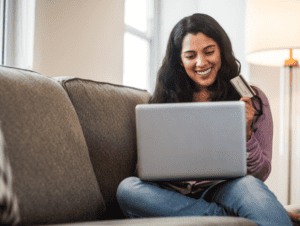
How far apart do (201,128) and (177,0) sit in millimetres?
1998

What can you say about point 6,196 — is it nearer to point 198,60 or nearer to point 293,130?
point 198,60

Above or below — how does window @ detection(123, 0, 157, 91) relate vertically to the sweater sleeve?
above

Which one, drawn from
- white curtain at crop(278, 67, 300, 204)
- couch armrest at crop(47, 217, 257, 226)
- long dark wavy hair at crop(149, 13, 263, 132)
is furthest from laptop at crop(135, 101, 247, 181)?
white curtain at crop(278, 67, 300, 204)

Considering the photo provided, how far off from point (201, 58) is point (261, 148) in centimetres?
42

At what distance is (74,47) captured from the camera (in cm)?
152

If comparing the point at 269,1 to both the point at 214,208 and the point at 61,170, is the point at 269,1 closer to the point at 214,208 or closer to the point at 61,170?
the point at 214,208

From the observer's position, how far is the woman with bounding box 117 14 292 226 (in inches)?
29.2

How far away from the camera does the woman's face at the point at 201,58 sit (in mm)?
1217

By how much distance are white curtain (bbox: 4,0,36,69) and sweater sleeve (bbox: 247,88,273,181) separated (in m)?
1.01

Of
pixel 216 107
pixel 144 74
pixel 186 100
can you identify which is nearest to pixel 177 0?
pixel 144 74

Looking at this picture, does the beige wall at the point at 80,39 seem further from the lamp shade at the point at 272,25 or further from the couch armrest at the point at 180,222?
the couch armrest at the point at 180,222

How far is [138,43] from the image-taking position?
7.97 feet

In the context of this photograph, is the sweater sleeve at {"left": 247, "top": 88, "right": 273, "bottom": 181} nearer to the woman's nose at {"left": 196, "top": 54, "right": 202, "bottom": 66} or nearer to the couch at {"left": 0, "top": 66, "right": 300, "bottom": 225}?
the couch at {"left": 0, "top": 66, "right": 300, "bottom": 225}

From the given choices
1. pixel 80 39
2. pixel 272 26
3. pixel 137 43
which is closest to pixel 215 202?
pixel 272 26
